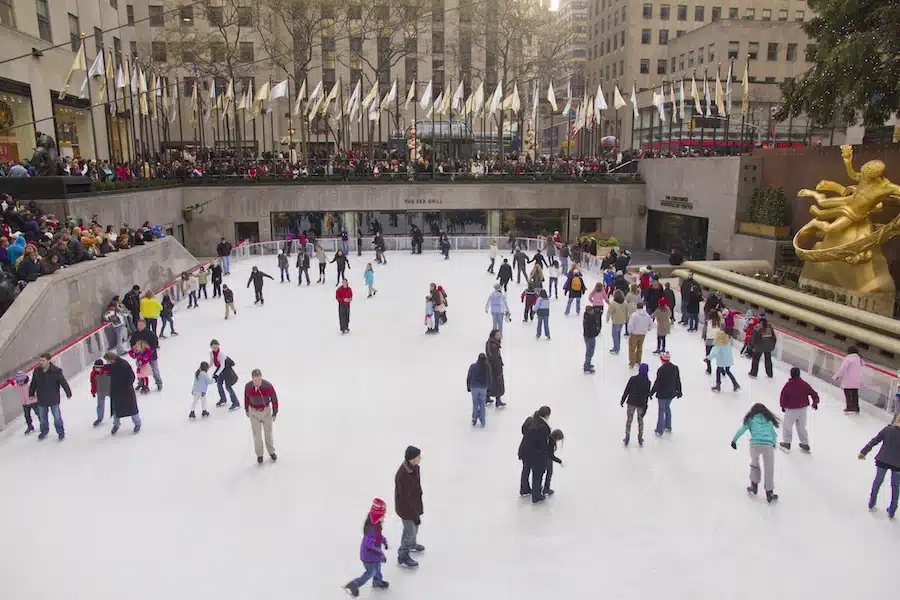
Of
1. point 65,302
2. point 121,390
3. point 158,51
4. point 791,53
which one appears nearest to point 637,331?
point 121,390

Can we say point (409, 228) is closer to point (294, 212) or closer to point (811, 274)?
point (294, 212)

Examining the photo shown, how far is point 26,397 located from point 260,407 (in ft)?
12.5

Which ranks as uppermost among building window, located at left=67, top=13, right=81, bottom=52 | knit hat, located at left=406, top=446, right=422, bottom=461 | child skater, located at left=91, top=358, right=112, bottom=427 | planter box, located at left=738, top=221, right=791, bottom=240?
building window, located at left=67, top=13, right=81, bottom=52

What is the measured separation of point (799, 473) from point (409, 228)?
25.8 m

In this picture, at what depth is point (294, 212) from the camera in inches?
1211

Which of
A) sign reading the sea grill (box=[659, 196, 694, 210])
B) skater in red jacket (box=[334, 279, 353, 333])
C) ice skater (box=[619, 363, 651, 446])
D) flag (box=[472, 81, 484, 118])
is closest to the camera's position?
ice skater (box=[619, 363, 651, 446])

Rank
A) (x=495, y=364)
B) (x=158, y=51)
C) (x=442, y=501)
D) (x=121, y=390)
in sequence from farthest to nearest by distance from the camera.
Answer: (x=158, y=51) < (x=495, y=364) < (x=121, y=390) < (x=442, y=501)

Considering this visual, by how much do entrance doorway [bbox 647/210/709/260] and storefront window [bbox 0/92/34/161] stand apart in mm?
25363

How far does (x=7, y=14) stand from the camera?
23.0m

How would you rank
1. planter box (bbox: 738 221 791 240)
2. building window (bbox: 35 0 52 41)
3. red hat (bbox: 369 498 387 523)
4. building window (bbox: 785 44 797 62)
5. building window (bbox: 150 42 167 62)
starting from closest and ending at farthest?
red hat (bbox: 369 498 387 523), planter box (bbox: 738 221 791 240), building window (bbox: 35 0 52 41), building window (bbox: 150 42 167 62), building window (bbox: 785 44 797 62)

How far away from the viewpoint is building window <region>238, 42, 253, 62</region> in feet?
151

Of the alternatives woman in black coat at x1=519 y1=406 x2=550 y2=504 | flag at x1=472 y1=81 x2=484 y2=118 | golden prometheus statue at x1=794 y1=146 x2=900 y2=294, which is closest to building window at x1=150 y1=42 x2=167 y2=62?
flag at x1=472 y1=81 x2=484 y2=118

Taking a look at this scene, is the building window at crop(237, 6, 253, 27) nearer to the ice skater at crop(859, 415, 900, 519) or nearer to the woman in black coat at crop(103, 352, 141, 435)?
the woman in black coat at crop(103, 352, 141, 435)

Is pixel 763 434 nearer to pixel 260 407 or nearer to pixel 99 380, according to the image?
pixel 260 407
